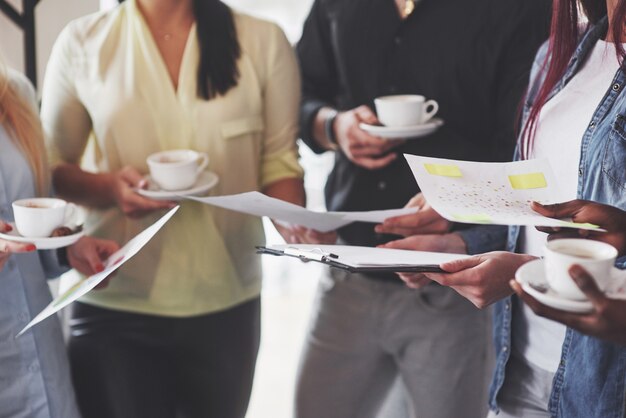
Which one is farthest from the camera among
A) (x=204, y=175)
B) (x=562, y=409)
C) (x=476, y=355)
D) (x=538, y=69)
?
(x=476, y=355)

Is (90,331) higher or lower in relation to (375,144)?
lower

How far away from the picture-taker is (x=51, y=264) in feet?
5.46

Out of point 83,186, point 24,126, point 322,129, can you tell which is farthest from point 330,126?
point 24,126

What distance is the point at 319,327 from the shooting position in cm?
198

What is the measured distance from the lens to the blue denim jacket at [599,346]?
1.20 meters

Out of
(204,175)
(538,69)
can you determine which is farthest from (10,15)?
(538,69)

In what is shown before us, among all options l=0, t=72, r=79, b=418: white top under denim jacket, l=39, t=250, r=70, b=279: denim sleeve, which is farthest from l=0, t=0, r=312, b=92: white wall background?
l=39, t=250, r=70, b=279: denim sleeve

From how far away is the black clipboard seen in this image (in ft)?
3.73

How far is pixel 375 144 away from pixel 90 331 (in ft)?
2.47

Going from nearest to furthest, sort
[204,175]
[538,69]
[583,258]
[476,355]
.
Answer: [583,258], [538,69], [204,175], [476,355]

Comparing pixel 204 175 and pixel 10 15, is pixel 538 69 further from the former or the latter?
pixel 10 15

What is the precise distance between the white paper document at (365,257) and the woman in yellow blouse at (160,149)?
0.54 metres

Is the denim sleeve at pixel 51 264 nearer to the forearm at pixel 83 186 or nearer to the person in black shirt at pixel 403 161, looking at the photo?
the forearm at pixel 83 186

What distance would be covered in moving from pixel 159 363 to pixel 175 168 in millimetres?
458
